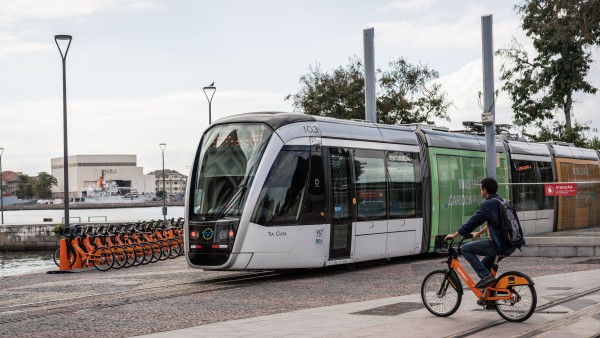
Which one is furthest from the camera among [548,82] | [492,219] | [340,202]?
[548,82]

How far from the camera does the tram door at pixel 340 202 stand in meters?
19.7

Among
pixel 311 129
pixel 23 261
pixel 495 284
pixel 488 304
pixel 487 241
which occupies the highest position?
pixel 311 129

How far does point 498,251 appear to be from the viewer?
12.0m

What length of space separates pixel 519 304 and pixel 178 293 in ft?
22.7

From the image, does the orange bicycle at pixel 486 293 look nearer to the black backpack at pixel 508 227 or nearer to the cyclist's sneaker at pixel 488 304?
the cyclist's sneaker at pixel 488 304

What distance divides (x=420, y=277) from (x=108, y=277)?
7277 mm

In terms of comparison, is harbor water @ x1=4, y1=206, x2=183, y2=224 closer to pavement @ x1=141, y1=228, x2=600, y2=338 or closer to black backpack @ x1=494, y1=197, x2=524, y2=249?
pavement @ x1=141, y1=228, x2=600, y2=338

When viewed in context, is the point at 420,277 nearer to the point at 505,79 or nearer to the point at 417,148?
the point at 417,148

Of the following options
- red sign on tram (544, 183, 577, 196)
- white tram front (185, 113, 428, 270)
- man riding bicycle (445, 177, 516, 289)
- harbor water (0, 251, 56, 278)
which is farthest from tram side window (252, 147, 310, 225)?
harbor water (0, 251, 56, 278)

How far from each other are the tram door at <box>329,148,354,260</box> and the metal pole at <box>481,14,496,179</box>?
243 inches

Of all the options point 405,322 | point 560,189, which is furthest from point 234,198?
point 560,189

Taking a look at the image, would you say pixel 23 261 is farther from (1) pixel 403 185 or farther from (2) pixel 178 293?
(2) pixel 178 293

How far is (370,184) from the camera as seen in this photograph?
21.2 metres

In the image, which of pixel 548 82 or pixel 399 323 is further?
pixel 548 82
